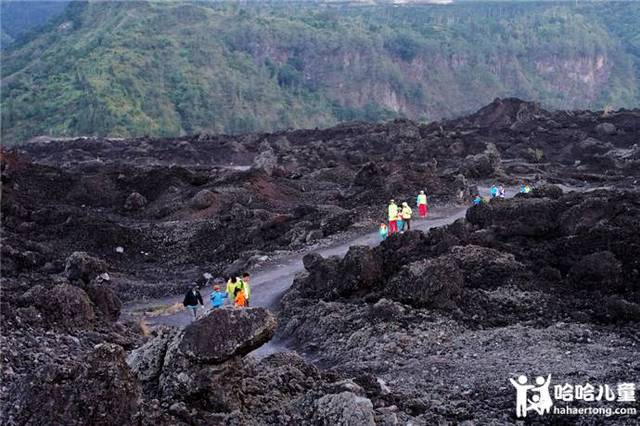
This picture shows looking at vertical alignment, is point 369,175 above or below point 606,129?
above

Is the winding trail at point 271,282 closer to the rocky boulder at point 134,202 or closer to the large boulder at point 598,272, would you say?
the large boulder at point 598,272

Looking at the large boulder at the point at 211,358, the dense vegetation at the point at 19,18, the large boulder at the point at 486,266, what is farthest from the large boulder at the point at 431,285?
the dense vegetation at the point at 19,18

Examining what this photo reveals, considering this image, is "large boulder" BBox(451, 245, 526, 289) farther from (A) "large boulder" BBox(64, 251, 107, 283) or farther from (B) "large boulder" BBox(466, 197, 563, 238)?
(A) "large boulder" BBox(64, 251, 107, 283)

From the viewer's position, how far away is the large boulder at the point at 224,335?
9.67m

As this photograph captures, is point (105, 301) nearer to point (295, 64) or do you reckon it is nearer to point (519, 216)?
point (519, 216)

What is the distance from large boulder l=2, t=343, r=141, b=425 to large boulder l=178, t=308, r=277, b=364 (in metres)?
1.23

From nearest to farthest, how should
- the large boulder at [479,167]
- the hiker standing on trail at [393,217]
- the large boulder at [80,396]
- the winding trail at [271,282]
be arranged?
the large boulder at [80,396], the winding trail at [271,282], the hiker standing on trail at [393,217], the large boulder at [479,167]

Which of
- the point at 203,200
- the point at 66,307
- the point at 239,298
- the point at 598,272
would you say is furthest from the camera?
the point at 203,200

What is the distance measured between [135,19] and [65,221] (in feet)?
306

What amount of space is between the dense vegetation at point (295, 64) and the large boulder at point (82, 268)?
7135cm

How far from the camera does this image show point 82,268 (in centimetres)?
2284

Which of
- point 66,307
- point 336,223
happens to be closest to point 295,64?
point 336,223

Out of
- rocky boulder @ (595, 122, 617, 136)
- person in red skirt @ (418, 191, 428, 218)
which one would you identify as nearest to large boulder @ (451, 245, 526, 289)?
person in red skirt @ (418, 191, 428, 218)

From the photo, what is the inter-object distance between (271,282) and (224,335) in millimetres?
12032
